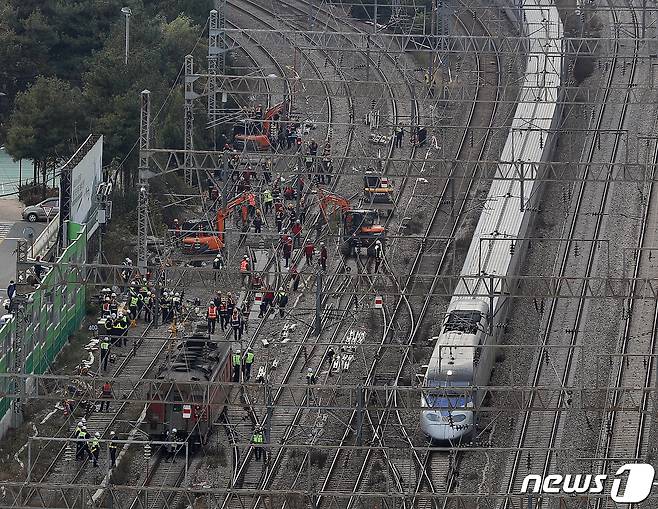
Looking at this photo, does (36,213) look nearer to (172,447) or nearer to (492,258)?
(492,258)

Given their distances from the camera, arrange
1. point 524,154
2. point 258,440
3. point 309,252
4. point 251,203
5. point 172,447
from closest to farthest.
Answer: point 258,440
point 172,447
point 309,252
point 251,203
point 524,154

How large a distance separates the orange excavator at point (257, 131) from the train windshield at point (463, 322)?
16.8 m

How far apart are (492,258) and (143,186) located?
9731mm

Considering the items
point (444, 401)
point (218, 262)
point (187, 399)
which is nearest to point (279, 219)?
point (218, 262)

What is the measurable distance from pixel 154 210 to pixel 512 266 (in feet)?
42.0

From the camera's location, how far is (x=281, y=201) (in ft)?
213

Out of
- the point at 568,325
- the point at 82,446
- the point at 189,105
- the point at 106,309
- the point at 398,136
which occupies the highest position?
the point at 189,105

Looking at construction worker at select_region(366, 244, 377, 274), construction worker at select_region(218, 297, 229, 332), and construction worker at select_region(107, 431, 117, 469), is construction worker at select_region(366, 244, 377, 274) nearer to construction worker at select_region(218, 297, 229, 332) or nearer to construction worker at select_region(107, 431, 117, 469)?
construction worker at select_region(218, 297, 229, 332)

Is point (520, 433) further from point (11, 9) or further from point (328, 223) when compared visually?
point (11, 9)

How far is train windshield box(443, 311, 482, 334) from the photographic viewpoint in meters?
52.0

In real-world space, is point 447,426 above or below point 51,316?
below

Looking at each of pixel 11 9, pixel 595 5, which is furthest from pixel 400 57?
pixel 11 9

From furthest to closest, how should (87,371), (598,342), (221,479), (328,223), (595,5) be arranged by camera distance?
(595,5) < (328,223) < (598,342) < (87,371) < (221,479)

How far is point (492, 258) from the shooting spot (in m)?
57.0
